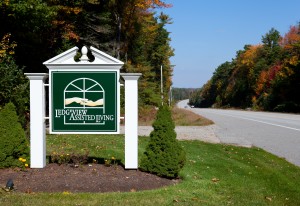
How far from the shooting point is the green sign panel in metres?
8.17

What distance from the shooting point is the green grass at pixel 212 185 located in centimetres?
607

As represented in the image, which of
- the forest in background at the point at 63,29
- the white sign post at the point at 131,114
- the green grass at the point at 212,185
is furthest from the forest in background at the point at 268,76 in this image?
the white sign post at the point at 131,114

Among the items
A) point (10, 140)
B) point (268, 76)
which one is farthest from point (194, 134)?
point (268, 76)

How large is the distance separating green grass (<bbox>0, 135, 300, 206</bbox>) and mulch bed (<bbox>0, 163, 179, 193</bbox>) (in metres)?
0.36

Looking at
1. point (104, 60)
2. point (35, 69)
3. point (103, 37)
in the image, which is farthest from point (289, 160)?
point (103, 37)

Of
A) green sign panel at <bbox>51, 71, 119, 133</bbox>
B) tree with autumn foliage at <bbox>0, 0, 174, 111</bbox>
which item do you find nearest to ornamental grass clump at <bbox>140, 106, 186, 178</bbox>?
green sign panel at <bbox>51, 71, 119, 133</bbox>

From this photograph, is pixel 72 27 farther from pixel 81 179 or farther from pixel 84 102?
pixel 81 179

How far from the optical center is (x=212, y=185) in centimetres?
742

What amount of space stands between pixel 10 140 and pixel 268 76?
2634 inches

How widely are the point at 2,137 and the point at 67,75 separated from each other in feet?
5.39

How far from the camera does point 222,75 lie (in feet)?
460

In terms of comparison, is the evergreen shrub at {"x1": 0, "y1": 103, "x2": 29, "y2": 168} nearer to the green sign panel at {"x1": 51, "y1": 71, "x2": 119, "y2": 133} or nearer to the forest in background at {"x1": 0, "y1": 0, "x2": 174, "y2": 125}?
the green sign panel at {"x1": 51, "y1": 71, "x2": 119, "y2": 133}

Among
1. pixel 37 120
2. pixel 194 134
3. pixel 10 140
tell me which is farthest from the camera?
pixel 194 134

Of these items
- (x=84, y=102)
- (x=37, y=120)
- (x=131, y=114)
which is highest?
(x=84, y=102)
